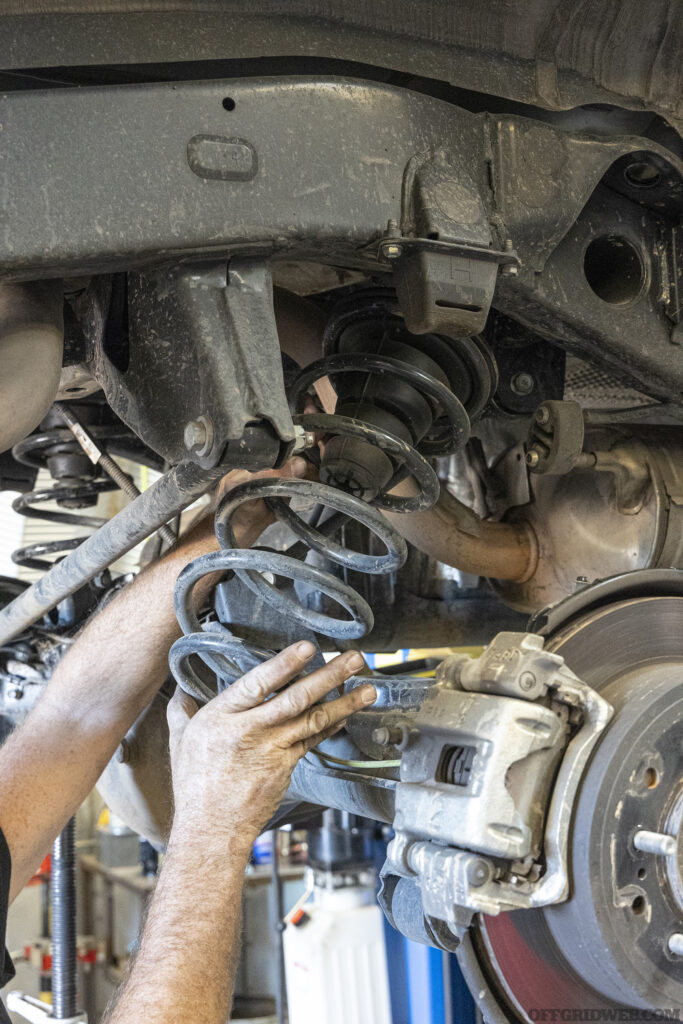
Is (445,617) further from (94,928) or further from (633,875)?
(94,928)

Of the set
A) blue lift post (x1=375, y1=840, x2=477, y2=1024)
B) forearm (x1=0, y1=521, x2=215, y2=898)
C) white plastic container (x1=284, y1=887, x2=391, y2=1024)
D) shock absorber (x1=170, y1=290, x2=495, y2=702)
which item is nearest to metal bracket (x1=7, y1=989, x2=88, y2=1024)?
white plastic container (x1=284, y1=887, x2=391, y2=1024)

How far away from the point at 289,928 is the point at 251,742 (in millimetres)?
1736

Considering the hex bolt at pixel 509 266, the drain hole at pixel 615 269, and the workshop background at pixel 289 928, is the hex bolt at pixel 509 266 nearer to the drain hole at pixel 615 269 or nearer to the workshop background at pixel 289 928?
the drain hole at pixel 615 269

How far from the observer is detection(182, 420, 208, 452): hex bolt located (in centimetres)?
79

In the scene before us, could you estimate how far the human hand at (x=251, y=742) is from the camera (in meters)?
0.92

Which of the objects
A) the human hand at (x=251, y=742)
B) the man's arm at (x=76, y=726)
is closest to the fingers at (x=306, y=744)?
the human hand at (x=251, y=742)

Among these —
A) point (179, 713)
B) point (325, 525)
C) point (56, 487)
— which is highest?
point (56, 487)

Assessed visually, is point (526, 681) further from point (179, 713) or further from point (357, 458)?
point (179, 713)

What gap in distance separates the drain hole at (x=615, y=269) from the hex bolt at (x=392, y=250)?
28 centimetres

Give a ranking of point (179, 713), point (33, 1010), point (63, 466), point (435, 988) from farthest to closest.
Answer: point (33, 1010), point (435, 988), point (63, 466), point (179, 713)

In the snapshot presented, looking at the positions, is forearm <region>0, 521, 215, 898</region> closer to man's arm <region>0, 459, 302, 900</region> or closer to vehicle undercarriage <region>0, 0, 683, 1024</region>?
man's arm <region>0, 459, 302, 900</region>

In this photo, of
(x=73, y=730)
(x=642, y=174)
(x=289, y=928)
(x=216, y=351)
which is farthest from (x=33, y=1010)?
(x=642, y=174)

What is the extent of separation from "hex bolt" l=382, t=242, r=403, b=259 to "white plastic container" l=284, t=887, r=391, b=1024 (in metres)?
1.93

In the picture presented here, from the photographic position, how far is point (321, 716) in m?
0.94
